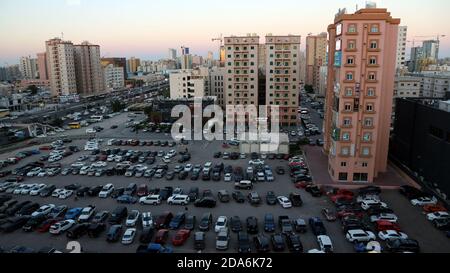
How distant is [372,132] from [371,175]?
86 cm

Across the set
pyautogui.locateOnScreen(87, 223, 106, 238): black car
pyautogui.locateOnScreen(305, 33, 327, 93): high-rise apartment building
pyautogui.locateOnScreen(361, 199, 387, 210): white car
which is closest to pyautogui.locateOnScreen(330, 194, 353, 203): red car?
pyautogui.locateOnScreen(361, 199, 387, 210): white car

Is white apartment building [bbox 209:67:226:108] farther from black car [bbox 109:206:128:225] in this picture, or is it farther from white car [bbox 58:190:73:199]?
black car [bbox 109:206:128:225]

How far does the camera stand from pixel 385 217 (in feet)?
17.0

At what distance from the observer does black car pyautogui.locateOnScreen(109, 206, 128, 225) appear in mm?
5270

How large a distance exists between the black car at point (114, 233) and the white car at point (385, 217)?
375 centimetres

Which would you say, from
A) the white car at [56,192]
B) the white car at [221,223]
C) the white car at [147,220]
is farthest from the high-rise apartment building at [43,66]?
the white car at [221,223]

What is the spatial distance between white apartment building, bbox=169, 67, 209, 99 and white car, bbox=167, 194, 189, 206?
9842mm

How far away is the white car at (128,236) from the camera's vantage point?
15.2 feet

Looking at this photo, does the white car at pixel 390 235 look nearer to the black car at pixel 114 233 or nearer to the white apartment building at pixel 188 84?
the black car at pixel 114 233

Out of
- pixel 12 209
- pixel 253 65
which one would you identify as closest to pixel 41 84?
pixel 253 65

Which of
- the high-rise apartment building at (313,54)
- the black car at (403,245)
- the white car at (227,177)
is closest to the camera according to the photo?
the black car at (403,245)

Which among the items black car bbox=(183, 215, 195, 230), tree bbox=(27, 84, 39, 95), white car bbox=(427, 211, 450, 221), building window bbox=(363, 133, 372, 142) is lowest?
black car bbox=(183, 215, 195, 230)
